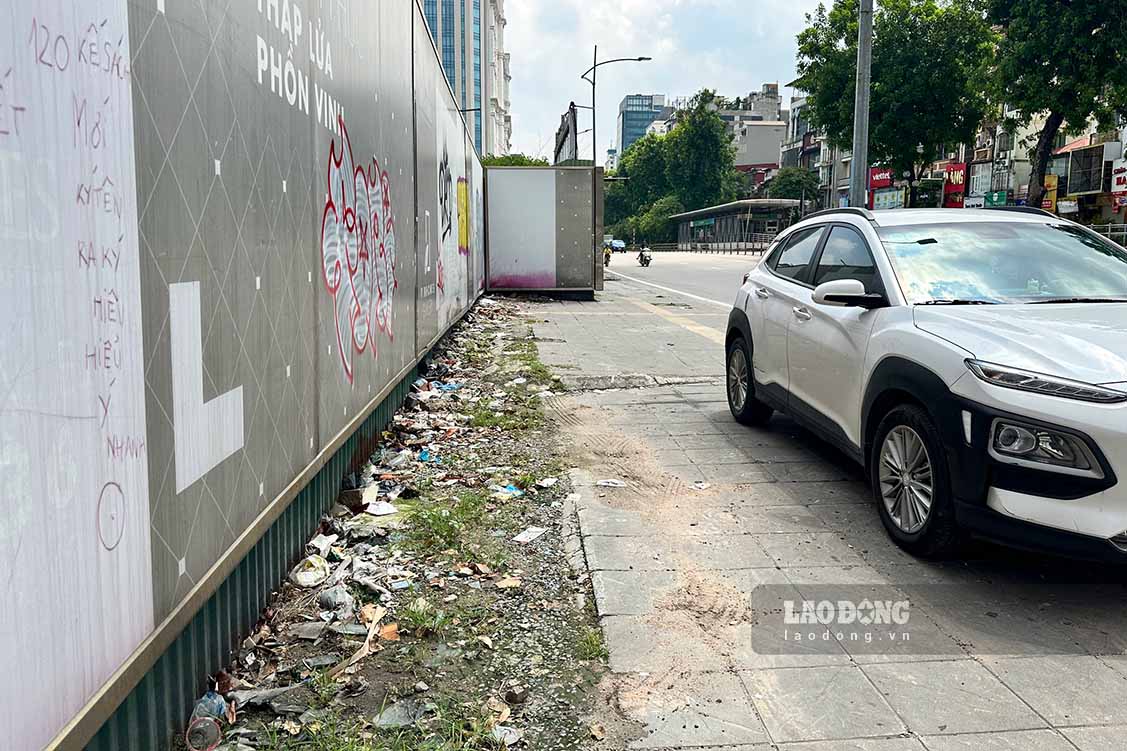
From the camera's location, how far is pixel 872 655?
3.58 meters

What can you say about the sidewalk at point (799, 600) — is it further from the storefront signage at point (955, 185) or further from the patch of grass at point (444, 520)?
the storefront signage at point (955, 185)

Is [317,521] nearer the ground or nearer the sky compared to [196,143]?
nearer the ground

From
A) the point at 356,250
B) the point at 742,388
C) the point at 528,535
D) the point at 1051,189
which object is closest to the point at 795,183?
the point at 1051,189

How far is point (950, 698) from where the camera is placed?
10.6ft

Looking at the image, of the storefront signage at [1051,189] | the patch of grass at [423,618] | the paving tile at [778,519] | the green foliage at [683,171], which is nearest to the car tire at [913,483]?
the paving tile at [778,519]

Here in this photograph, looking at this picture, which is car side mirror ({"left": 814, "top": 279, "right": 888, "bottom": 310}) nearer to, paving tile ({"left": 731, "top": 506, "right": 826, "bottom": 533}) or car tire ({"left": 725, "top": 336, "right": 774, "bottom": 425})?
paving tile ({"left": 731, "top": 506, "right": 826, "bottom": 533})

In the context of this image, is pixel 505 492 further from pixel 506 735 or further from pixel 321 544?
pixel 506 735

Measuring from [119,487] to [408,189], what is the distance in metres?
6.13

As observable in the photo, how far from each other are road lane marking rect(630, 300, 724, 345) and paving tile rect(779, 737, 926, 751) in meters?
10.1

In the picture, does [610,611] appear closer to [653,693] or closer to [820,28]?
[653,693]

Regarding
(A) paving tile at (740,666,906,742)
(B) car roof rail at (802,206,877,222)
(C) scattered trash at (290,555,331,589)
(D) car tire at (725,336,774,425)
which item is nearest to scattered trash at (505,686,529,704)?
(A) paving tile at (740,666,906,742)

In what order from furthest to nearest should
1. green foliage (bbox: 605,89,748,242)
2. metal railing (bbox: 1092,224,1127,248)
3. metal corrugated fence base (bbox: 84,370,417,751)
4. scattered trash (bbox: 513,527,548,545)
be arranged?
1. green foliage (bbox: 605,89,748,242)
2. metal railing (bbox: 1092,224,1127,248)
3. scattered trash (bbox: 513,527,548,545)
4. metal corrugated fence base (bbox: 84,370,417,751)

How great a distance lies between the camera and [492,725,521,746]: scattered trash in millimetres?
2961

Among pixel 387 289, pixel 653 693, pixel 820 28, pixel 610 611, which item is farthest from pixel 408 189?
pixel 820 28
